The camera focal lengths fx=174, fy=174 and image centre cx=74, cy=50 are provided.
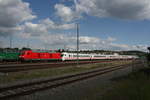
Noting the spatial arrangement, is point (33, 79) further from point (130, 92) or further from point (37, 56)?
point (37, 56)

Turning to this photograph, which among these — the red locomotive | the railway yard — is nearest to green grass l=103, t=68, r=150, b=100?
the railway yard

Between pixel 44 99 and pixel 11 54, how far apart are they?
3431 centimetres

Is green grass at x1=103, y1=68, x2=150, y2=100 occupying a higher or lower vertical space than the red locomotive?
lower

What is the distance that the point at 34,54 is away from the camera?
145 ft

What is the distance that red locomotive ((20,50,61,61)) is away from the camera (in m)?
41.6

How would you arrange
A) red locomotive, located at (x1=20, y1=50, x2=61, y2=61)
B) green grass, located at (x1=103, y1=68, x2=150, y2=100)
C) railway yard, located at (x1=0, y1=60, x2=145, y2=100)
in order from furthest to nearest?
red locomotive, located at (x1=20, y1=50, x2=61, y2=61) → railway yard, located at (x1=0, y1=60, x2=145, y2=100) → green grass, located at (x1=103, y1=68, x2=150, y2=100)

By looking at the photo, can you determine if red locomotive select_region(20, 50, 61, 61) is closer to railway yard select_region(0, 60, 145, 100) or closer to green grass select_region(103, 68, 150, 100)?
railway yard select_region(0, 60, 145, 100)

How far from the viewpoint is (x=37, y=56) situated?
45750 mm

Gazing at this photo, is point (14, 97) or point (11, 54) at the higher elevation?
point (11, 54)

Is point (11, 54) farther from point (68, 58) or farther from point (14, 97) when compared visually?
point (14, 97)

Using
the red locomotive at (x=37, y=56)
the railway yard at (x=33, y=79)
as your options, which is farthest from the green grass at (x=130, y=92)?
the red locomotive at (x=37, y=56)

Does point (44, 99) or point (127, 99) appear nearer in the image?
point (127, 99)

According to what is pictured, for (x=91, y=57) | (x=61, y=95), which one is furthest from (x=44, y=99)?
(x=91, y=57)

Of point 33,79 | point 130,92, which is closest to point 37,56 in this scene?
point 33,79
